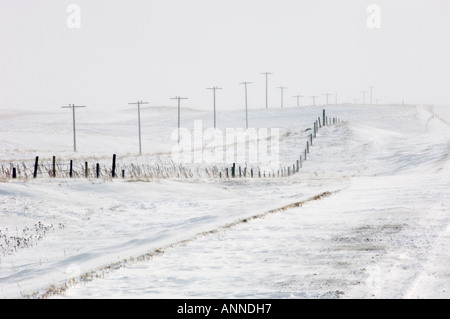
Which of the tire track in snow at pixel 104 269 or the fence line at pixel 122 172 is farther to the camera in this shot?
the fence line at pixel 122 172

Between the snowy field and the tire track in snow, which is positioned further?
the tire track in snow

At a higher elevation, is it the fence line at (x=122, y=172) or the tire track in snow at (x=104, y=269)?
the tire track in snow at (x=104, y=269)

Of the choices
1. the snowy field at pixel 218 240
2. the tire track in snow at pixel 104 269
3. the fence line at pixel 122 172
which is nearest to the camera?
the snowy field at pixel 218 240

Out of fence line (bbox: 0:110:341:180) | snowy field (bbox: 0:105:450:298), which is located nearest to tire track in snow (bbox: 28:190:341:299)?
snowy field (bbox: 0:105:450:298)

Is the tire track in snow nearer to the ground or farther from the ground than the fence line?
farther from the ground

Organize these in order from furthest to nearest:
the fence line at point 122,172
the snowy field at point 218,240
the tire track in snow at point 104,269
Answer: the fence line at point 122,172 < the tire track in snow at point 104,269 < the snowy field at point 218,240

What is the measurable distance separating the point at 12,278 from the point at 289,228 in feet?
23.3

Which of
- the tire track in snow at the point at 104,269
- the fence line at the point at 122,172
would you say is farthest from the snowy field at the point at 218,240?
the fence line at the point at 122,172

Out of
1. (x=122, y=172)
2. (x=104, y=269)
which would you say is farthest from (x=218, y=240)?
(x=122, y=172)

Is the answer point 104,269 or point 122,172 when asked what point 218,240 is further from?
point 122,172

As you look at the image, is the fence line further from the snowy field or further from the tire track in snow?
the tire track in snow

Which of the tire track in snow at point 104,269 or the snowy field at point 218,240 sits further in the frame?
the tire track in snow at point 104,269

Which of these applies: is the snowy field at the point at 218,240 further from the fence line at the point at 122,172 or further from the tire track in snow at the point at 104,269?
the fence line at the point at 122,172
